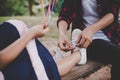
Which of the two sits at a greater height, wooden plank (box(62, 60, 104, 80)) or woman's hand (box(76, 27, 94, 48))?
woman's hand (box(76, 27, 94, 48))

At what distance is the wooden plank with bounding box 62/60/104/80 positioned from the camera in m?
2.46

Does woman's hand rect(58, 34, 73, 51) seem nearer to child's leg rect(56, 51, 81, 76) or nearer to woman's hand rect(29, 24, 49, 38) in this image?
child's leg rect(56, 51, 81, 76)

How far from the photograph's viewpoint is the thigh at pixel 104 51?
2.60 m

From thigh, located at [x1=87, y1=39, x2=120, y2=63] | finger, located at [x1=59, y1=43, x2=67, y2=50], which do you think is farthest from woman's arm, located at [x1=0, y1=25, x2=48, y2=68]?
thigh, located at [x1=87, y1=39, x2=120, y2=63]

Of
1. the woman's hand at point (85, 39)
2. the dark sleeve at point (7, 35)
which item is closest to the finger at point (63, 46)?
the woman's hand at point (85, 39)

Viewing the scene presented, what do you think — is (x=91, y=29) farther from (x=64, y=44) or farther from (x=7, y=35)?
(x=7, y=35)

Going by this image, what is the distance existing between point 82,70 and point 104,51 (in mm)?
256

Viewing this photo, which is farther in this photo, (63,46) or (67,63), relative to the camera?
(63,46)

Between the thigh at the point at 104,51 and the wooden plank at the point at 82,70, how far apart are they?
6 cm

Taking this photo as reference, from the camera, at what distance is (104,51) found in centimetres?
267

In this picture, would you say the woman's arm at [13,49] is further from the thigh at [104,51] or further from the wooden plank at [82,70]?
the thigh at [104,51]

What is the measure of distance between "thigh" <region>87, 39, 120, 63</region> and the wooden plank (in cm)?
6

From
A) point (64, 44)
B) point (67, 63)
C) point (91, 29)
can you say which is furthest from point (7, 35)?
point (91, 29)

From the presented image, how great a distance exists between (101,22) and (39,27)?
731mm
